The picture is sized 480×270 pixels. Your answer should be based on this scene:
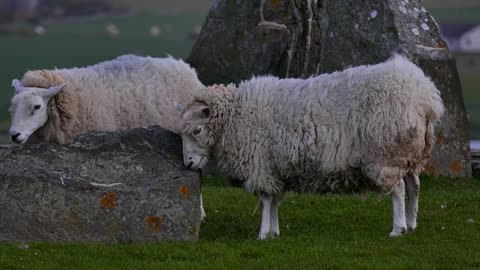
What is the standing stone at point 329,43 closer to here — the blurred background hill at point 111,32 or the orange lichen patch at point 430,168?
the orange lichen patch at point 430,168

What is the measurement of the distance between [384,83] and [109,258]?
2.82 m

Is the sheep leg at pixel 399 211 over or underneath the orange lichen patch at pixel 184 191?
underneath

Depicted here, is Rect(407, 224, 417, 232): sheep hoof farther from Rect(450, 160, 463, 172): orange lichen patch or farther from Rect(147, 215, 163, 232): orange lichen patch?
Rect(450, 160, 463, 172): orange lichen patch

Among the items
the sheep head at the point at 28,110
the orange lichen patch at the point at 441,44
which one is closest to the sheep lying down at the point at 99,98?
the sheep head at the point at 28,110

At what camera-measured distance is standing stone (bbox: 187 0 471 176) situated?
532 inches

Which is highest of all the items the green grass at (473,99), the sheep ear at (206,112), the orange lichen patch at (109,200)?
the sheep ear at (206,112)

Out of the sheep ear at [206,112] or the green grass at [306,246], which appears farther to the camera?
the sheep ear at [206,112]

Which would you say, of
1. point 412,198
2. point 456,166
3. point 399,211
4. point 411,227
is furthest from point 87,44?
point 399,211

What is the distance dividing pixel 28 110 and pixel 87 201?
1.44 metres

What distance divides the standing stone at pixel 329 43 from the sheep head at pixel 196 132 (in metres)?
4.31

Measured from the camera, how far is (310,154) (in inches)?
373

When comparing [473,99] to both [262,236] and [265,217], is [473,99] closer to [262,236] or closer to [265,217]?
[265,217]

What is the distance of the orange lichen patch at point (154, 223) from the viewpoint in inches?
356

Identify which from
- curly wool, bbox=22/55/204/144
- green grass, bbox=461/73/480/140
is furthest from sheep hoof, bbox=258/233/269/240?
green grass, bbox=461/73/480/140
